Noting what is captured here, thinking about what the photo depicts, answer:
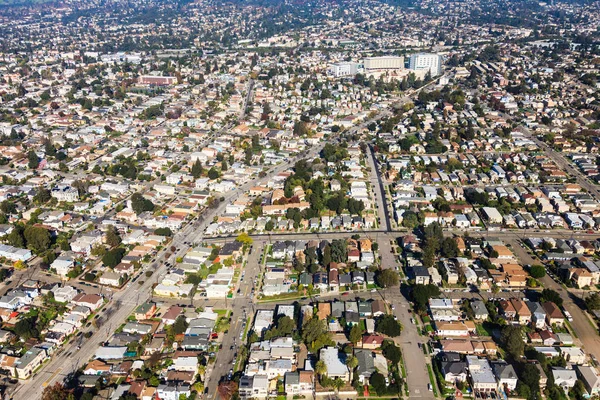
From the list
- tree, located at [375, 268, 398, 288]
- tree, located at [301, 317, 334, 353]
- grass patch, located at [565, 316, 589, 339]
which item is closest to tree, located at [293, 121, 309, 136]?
tree, located at [375, 268, 398, 288]

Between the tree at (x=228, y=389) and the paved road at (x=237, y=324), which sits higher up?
the tree at (x=228, y=389)

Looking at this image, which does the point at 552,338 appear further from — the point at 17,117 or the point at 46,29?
the point at 46,29

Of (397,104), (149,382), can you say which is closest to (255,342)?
(149,382)

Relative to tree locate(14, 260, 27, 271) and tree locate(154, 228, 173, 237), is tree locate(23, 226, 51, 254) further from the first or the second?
tree locate(154, 228, 173, 237)

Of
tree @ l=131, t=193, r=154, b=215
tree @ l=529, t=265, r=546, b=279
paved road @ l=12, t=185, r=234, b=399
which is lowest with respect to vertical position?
paved road @ l=12, t=185, r=234, b=399

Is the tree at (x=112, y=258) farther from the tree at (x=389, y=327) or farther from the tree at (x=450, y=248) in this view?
the tree at (x=450, y=248)

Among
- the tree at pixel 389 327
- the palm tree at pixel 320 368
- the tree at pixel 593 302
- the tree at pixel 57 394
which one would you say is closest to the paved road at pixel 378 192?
the tree at pixel 389 327
